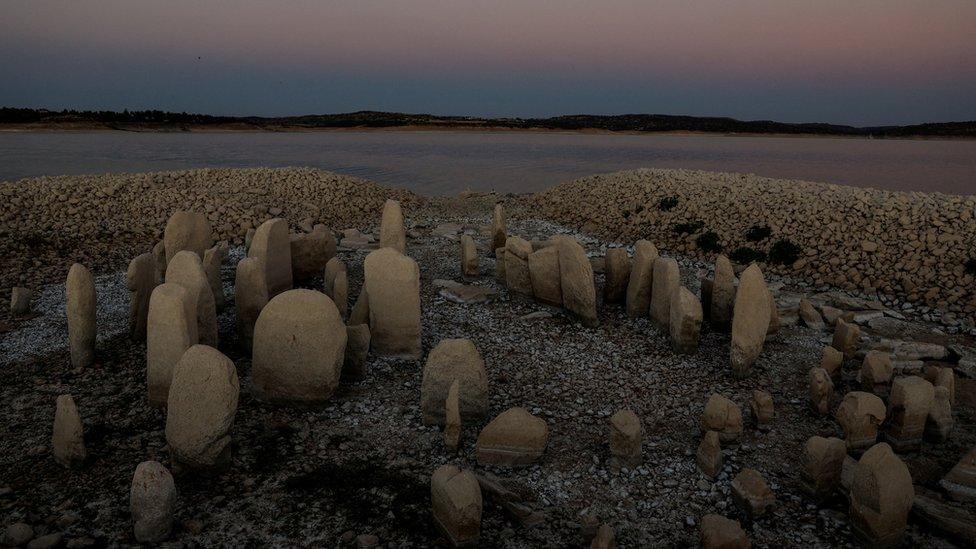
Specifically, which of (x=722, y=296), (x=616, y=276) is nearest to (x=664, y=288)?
(x=722, y=296)

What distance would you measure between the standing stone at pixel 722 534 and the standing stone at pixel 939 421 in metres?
2.78

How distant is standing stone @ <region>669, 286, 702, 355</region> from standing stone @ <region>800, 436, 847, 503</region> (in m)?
2.77

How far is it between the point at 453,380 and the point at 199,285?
3212 millimetres

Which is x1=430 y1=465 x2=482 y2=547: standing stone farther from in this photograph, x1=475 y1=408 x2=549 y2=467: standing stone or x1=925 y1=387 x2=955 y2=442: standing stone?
x1=925 y1=387 x2=955 y2=442: standing stone

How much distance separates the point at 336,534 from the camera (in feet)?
13.5

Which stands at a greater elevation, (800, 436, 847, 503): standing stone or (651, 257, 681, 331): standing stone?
(651, 257, 681, 331): standing stone

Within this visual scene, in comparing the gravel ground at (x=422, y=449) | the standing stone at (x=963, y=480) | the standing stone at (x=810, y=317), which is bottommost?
the gravel ground at (x=422, y=449)

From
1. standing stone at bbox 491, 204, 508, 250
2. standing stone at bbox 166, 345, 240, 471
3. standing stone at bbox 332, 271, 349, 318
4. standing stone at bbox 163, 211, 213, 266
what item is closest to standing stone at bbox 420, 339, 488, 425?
standing stone at bbox 166, 345, 240, 471

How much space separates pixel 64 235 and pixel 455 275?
8780mm

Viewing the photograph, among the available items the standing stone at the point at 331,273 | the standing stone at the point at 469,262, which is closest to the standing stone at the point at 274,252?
the standing stone at the point at 331,273

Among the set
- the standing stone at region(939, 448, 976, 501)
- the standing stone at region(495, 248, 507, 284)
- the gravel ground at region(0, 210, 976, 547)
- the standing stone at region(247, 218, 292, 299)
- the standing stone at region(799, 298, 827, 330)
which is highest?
the standing stone at region(247, 218, 292, 299)

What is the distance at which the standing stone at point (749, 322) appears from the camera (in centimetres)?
687

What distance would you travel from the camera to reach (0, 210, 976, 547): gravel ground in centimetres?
422

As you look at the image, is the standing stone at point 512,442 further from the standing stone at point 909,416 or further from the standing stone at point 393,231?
the standing stone at point 393,231
